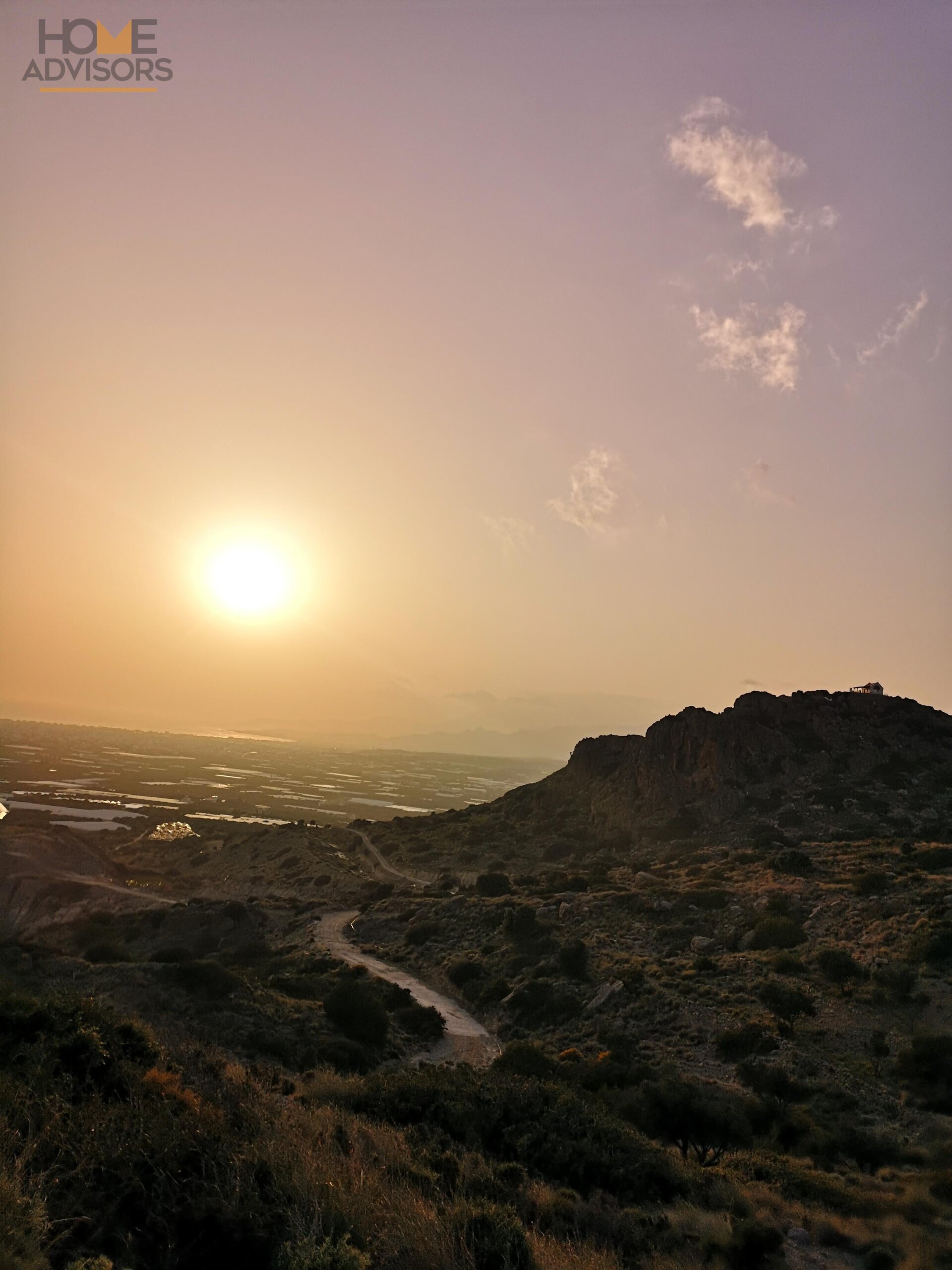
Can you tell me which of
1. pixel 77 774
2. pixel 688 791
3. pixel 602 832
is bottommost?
pixel 77 774

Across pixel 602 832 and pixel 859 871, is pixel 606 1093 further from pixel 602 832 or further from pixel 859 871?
pixel 602 832

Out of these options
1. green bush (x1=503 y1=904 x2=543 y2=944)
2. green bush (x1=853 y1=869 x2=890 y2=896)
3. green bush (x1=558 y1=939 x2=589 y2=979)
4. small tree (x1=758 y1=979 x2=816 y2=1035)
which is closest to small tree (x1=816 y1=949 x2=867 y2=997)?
small tree (x1=758 y1=979 x2=816 y2=1035)

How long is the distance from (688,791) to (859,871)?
3601cm

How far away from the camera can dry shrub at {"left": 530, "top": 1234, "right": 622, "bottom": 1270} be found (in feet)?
28.9

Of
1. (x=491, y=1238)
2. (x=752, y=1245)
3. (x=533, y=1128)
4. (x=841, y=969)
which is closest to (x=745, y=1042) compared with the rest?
A: (x=841, y=969)

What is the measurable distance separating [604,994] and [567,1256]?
73.2 feet

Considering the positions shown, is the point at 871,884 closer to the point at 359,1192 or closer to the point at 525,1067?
the point at 525,1067

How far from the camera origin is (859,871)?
39.4 m

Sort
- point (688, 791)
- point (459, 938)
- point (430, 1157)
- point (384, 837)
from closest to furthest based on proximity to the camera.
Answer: point (430, 1157) < point (459, 938) < point (688, 791) < point (384, 837)

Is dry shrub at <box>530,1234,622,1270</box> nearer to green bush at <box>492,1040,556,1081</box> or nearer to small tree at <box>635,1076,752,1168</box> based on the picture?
small tree at <box>635,1076,752,1168</box>

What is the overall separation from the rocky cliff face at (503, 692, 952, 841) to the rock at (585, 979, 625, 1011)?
33.6 m

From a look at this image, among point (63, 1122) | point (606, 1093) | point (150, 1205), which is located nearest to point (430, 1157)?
point (150, 1205)

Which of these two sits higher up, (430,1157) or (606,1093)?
(430,1157)

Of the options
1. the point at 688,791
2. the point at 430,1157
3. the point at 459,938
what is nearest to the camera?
the point at 430,1157
